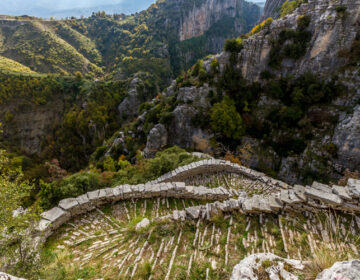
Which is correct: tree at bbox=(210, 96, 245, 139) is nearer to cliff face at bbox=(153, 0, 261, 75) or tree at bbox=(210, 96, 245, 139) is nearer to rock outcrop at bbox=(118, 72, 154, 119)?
rock outcrop at bbox=(118, 72, 154, 119)

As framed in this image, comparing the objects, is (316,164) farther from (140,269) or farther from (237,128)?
(140,269)

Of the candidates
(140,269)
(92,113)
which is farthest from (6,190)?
(92,113)

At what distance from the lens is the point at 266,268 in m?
3.06

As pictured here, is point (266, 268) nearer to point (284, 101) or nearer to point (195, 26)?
point (284, 101)

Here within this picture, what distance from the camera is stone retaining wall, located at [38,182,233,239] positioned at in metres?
6.64

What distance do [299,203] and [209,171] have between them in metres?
7.19

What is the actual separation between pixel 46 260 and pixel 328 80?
2646 cm

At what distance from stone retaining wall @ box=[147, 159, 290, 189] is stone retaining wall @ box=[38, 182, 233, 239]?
2175 millimetres

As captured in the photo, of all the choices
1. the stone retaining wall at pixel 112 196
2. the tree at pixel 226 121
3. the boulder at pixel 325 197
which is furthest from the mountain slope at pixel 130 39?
the boulder at pixel 325 197

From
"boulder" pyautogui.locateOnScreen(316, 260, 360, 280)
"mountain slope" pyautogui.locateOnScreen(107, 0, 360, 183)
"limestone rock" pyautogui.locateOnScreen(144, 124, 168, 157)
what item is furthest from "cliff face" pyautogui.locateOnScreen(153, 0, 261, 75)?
"boulder" pyautogui.locateOnScreen(316, 260, 360, 280)

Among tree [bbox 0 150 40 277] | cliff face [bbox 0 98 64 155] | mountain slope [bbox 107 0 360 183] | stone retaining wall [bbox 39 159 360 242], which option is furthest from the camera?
cliff face [bbox 0 98 64 155]

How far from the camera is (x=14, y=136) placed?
38.2 m

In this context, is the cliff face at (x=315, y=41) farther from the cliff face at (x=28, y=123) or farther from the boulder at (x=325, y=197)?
the cliff face at (x=28, y=123)

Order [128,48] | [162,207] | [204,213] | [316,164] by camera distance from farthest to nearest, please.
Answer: [128,48]
[316,164]
[162,207]
[204,213]
